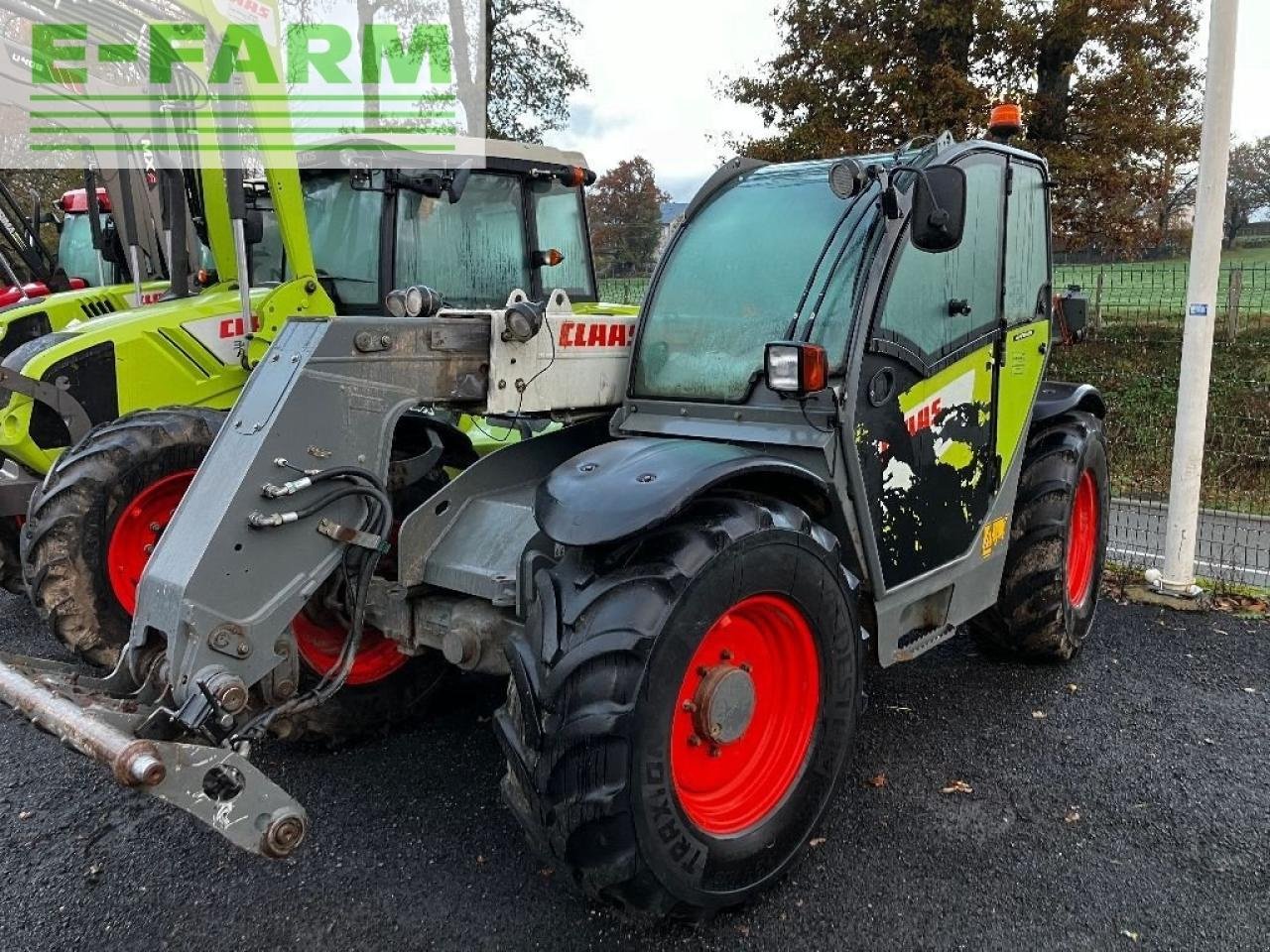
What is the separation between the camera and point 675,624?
2.27 m

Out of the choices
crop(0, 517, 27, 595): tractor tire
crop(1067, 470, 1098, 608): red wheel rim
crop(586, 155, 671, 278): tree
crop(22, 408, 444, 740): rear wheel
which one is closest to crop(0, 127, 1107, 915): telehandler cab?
crop(22, 408, 444, 740): rear wheel

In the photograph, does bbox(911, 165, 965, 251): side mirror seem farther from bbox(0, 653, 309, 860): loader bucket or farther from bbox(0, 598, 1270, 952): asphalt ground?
bbox(0, 653, 309, 860): loader bucket

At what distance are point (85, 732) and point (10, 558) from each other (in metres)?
3.57

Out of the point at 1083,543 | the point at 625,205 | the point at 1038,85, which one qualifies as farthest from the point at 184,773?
the point at 625,205

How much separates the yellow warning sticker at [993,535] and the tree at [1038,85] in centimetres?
852

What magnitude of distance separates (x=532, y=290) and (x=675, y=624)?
4.12m

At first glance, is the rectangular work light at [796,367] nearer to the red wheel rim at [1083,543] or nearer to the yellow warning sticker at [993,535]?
the yellow warning sticker at [993,535]

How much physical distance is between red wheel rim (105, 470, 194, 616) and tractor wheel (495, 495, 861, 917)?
2.26 metres

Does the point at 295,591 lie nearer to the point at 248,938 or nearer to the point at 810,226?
the point at 248,938

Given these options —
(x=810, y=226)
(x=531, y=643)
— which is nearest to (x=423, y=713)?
(x=531, y=643)

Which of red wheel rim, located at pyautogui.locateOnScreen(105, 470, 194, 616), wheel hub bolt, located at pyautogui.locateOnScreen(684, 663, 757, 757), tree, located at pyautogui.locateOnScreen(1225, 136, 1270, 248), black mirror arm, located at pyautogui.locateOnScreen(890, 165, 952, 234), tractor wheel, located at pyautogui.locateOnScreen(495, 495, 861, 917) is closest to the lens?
tractor wheel, located at pyautogui.locateOnScreen(495, 495, 861, 917)

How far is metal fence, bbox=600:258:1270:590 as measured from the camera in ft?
21.6

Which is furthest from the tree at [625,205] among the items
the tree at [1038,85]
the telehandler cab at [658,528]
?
the telehandler cab at [658,528]

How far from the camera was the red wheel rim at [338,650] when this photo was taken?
3.15m
